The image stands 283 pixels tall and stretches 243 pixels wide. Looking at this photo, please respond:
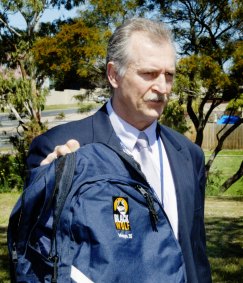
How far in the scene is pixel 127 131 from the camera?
2.23m

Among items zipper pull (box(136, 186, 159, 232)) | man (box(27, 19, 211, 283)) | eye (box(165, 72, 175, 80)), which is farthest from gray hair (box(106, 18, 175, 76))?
A: zipper pull (box(136, 186, 159, 232))

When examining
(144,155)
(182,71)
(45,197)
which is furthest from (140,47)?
(182,71)

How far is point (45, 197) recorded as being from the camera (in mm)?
1703

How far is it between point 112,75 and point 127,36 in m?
0.15

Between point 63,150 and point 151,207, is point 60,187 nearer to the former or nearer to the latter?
point 63,150

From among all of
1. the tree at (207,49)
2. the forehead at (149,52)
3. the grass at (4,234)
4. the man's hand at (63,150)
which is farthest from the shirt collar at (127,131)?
the tree at (207,49)

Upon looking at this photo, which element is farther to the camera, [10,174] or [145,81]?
[10,174]

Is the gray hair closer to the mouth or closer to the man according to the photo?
the man

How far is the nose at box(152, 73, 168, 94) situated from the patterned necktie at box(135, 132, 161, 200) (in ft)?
0.61

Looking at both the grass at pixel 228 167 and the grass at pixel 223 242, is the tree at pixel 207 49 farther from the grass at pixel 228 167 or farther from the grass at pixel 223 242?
the grass at pixel 223 242

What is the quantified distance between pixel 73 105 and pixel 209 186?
43.6 metres

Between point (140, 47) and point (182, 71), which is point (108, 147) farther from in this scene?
point (182, 71)

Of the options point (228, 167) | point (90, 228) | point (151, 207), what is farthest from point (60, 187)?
point (228, 167)

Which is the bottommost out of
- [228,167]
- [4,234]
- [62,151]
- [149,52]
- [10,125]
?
[228,167]
